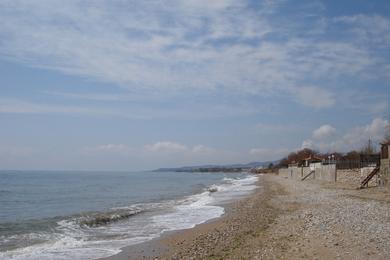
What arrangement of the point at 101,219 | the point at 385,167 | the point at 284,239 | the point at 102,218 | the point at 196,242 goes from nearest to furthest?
the point at 284,239 < the point at 196,242 < the point at 101,219 < the point at 102,218 < the point at 385,167

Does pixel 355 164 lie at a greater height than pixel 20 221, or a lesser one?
greater

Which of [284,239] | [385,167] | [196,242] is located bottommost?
[196,242]

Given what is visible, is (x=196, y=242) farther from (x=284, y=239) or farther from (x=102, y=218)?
(x=102, y=218)

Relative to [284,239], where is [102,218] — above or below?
below

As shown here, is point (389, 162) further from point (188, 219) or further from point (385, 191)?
point (188, 219)

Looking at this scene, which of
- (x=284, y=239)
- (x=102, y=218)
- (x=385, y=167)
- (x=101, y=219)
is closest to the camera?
(x=284, y=239)

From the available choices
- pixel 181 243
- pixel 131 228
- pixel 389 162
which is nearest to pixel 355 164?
pixel 389 162

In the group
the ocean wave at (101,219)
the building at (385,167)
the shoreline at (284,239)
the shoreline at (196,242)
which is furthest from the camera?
the building at (385,167)

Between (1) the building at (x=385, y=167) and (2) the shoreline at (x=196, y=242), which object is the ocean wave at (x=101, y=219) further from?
(1) the building at (x=385, y=167)

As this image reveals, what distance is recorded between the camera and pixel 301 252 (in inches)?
488

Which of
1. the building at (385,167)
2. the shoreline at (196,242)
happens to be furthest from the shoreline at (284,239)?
the building at (385,167)

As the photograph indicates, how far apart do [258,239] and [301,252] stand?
3.59 meters

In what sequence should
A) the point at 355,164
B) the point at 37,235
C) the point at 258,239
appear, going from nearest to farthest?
the point at 258,239 → the point at 37,235 → the point at 355,164

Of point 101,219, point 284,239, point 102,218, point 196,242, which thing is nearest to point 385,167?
point 102,218
